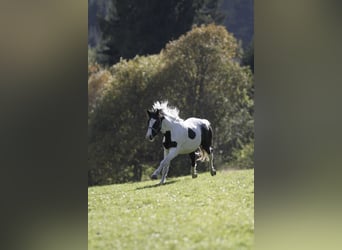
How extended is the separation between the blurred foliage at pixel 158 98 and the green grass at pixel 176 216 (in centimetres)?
252

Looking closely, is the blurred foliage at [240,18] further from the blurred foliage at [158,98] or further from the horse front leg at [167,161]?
the horse front leg at [167,161]

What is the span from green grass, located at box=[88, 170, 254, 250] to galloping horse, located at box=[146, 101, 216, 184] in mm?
424

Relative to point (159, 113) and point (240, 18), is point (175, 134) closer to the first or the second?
point (159, 113)

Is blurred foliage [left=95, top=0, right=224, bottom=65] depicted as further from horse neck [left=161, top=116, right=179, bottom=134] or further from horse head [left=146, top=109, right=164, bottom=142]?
horse head [left=146, top=109, right=164, bottom=142]

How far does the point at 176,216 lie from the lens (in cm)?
702

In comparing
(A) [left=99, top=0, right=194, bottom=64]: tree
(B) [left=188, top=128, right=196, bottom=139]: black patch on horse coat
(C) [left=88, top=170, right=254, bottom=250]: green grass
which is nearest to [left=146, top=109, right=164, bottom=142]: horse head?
(B) [left=188, top=128, right=196, bottom=139]: black patch on horse coat

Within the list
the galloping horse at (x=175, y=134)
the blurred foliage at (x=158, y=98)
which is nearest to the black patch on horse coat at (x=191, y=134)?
the galloping horse at (x=175, y=134)

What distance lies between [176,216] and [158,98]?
619 cm

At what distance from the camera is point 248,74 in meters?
14.0

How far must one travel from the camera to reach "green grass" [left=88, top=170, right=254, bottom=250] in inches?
214
